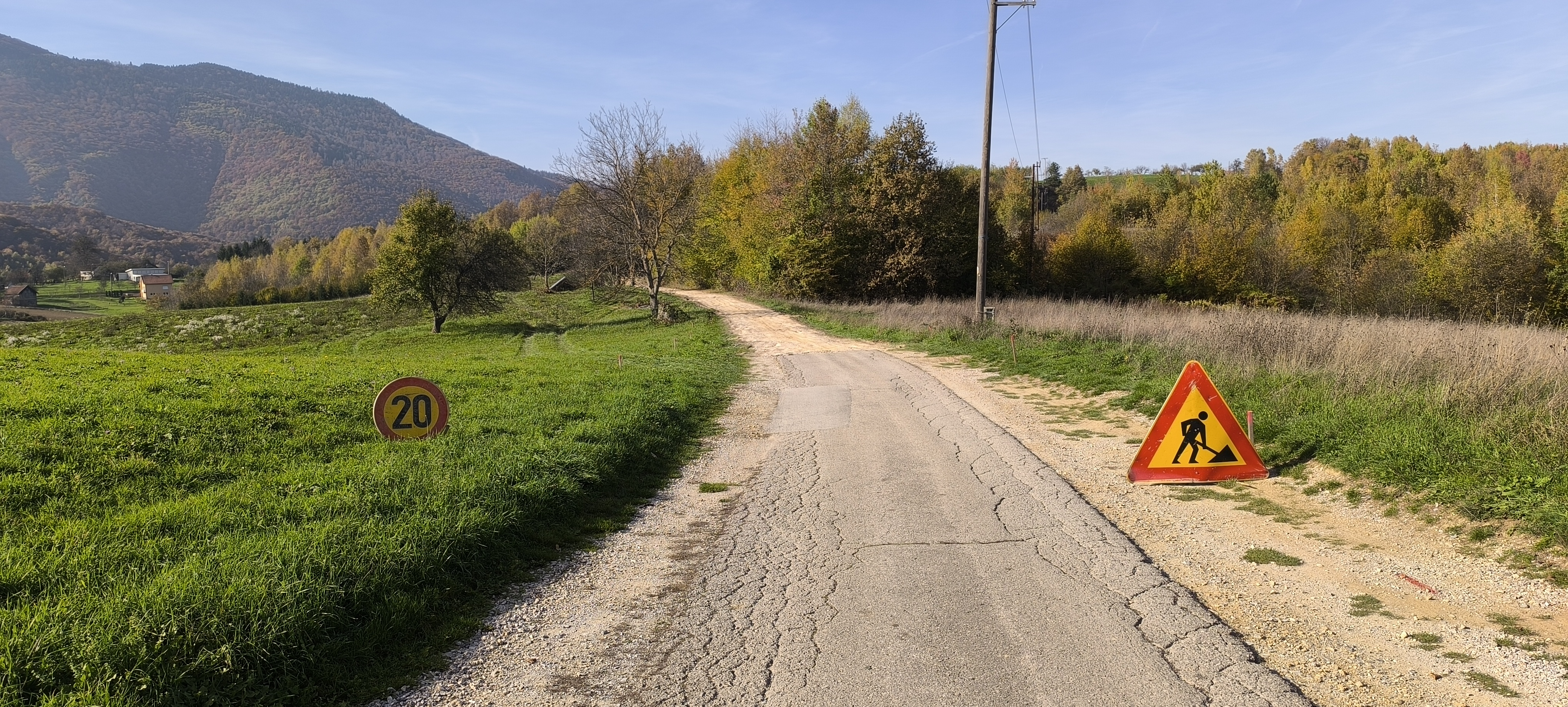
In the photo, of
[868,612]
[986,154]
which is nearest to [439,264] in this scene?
[986,154]

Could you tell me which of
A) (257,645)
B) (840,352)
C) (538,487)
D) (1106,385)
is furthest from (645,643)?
(840,352)

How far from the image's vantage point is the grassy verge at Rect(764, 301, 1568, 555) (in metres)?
5.76

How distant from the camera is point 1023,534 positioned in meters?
6.33

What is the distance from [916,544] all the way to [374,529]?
401 centimetres

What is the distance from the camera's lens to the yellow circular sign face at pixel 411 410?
26.1 feet

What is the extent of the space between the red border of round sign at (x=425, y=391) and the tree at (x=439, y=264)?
122ft

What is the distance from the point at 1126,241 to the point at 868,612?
2011 inches

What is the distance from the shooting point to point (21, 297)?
89188 millimetres

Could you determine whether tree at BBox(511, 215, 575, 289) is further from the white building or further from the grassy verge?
the grassy verge

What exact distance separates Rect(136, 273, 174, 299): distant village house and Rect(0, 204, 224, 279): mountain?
2996cm

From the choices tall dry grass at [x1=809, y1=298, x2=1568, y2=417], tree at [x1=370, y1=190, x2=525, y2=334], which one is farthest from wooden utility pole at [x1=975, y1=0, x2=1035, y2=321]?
tree at [x1=370, y1=190, x2=525, y2=334]

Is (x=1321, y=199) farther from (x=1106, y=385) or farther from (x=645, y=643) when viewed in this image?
(x=645, y=643)

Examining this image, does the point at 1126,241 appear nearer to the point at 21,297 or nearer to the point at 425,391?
the point at 425,391

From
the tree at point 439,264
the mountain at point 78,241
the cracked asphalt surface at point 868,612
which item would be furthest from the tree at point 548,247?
the mountain at point 78,241
